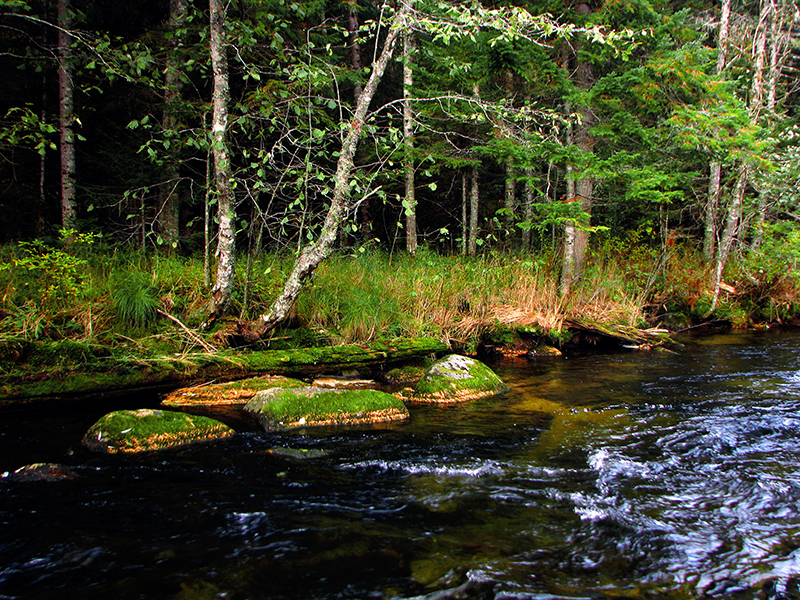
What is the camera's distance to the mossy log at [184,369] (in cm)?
477

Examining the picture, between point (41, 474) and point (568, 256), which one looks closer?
point (41, 474)

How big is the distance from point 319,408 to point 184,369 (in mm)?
1864

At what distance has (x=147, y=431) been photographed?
414cm

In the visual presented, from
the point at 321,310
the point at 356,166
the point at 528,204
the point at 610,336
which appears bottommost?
the point at 610,336

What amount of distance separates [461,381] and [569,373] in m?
2.35

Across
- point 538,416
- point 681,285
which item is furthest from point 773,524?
point 681,285

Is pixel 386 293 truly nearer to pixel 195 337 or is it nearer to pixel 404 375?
pixel 404 375

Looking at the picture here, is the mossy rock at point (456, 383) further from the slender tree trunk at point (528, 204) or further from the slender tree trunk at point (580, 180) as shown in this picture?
the slender tree trunk at point (580, 180)

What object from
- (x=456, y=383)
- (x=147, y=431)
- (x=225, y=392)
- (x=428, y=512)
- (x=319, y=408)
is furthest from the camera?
(x=456, y=383)

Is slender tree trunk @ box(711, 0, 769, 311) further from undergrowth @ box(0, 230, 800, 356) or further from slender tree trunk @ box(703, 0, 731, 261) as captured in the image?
undergrowth @ box(0, 230, 800, 356)

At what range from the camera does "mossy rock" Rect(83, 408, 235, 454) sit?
13.2ft

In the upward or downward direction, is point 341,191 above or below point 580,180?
below

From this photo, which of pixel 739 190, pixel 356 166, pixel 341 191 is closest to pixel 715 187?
pixel 739 190

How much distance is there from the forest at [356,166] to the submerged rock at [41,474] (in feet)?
6.60
